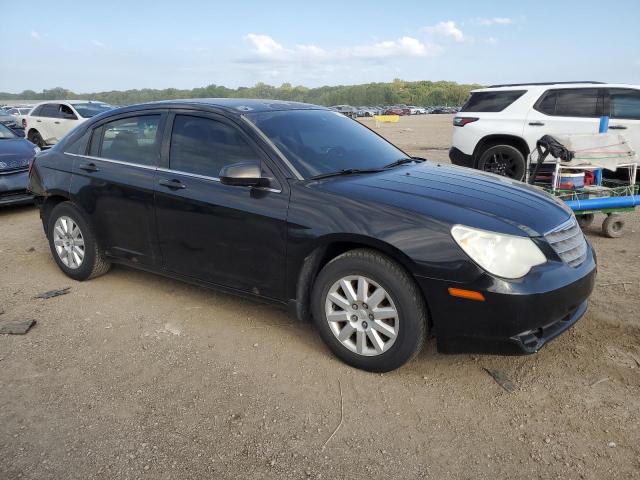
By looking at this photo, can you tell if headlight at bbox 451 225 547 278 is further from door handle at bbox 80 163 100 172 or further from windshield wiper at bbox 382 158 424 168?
door handle at bbox 80 163 100 172

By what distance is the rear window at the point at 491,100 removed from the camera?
8.73m

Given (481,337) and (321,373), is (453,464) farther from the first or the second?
(321,373)

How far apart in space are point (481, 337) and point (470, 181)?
4.11ft

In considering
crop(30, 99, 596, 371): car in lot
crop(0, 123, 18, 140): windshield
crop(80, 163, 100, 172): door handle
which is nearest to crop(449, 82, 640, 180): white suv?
crop(30, 99, 596, 371): car in lot

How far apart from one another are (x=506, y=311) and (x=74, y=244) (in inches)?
155

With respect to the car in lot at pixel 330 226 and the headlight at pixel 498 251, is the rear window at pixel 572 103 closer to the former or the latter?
the car in lot at pixel 330 226

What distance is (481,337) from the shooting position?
2916 mm

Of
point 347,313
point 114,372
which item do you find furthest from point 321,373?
point 114,372

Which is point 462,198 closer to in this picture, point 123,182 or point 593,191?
point 123,182

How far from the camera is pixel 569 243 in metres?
3.24

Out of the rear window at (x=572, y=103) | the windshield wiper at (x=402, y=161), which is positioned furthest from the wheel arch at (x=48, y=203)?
the rear window at (x=572, y=103)

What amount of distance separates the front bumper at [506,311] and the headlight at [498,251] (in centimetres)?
6

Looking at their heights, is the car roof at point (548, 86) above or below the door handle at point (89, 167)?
above

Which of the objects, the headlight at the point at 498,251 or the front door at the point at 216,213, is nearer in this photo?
the headlight at the point at 498,251
